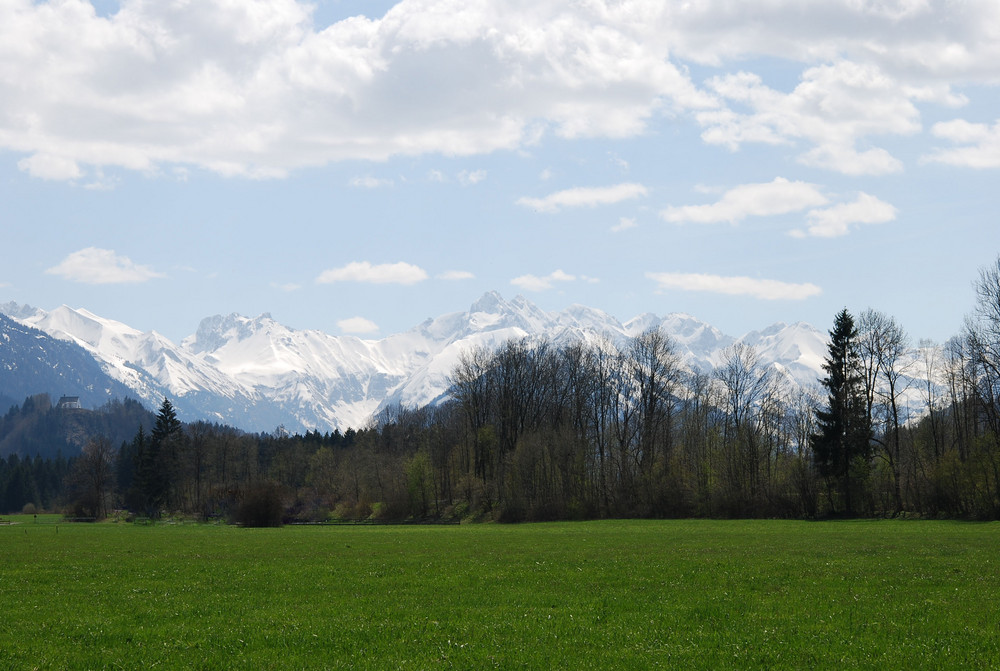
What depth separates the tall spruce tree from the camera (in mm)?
70000

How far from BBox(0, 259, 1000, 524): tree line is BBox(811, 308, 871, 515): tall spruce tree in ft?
0.45

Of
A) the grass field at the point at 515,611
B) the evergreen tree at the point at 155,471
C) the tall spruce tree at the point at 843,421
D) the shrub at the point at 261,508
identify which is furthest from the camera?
the evergreen tree at the point at 155,471

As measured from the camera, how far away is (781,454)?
83.9 meters

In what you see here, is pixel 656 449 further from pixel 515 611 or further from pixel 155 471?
pixel 515 611

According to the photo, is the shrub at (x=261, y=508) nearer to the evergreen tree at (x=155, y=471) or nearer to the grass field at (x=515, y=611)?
the evergreen tree at (x=155, y=471)

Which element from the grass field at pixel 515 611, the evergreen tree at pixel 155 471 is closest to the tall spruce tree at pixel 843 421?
the grass field at pixel 515 611

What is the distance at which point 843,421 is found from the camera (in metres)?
70.4

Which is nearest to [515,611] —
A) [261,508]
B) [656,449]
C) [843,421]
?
[843,421]

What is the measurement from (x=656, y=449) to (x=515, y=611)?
256 ft

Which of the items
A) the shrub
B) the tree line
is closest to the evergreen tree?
the tree line

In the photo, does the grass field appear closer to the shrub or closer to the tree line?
the tree line

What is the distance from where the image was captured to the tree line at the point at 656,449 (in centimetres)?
7012

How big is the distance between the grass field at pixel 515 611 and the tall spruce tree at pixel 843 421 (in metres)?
40.9

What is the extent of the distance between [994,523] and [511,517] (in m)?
45.9
